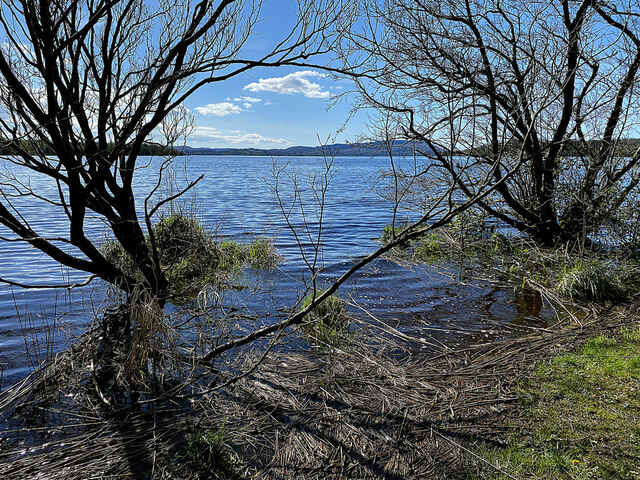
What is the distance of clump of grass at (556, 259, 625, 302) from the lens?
6910 mm

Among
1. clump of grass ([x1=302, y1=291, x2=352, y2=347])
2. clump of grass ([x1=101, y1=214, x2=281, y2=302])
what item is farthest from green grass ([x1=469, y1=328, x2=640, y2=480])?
clump of grass ([x1=101, y1=214, x2=281, y2=302])

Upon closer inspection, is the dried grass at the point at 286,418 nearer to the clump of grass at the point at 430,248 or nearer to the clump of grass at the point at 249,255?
the clump of grass at the point at 249,255

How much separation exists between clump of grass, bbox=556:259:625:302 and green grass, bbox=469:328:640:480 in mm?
2260

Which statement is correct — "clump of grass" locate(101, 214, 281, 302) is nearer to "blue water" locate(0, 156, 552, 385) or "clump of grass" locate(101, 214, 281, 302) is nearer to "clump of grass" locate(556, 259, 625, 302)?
"blue water" locate(0, 156, 552, 385)

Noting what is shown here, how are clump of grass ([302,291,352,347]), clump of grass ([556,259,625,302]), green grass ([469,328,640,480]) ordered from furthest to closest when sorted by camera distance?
clump of grass ([556,259,625,302]), clump of grass ([302,291,352,347]), green grass ([469,328,640,480])

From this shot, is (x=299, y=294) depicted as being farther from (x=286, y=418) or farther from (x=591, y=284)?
(x=591, y=284)

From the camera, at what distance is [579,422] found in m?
3.54

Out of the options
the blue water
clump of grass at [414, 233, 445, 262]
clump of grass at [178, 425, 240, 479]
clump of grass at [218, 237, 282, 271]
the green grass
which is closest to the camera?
the green grass

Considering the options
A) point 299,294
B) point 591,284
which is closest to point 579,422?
point 591,284

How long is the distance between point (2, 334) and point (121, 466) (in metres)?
4.33

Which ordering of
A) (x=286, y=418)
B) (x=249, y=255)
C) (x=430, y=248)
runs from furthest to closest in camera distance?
(x=430, y=248)
(x=249, y=255)
(x=286, y=418)

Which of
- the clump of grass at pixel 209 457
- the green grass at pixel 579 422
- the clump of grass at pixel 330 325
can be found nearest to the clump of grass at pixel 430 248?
the clump of grass at pixel 330 325

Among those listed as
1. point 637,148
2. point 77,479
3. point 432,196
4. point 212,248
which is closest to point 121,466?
point 77,479

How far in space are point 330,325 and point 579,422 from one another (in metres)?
3.21
